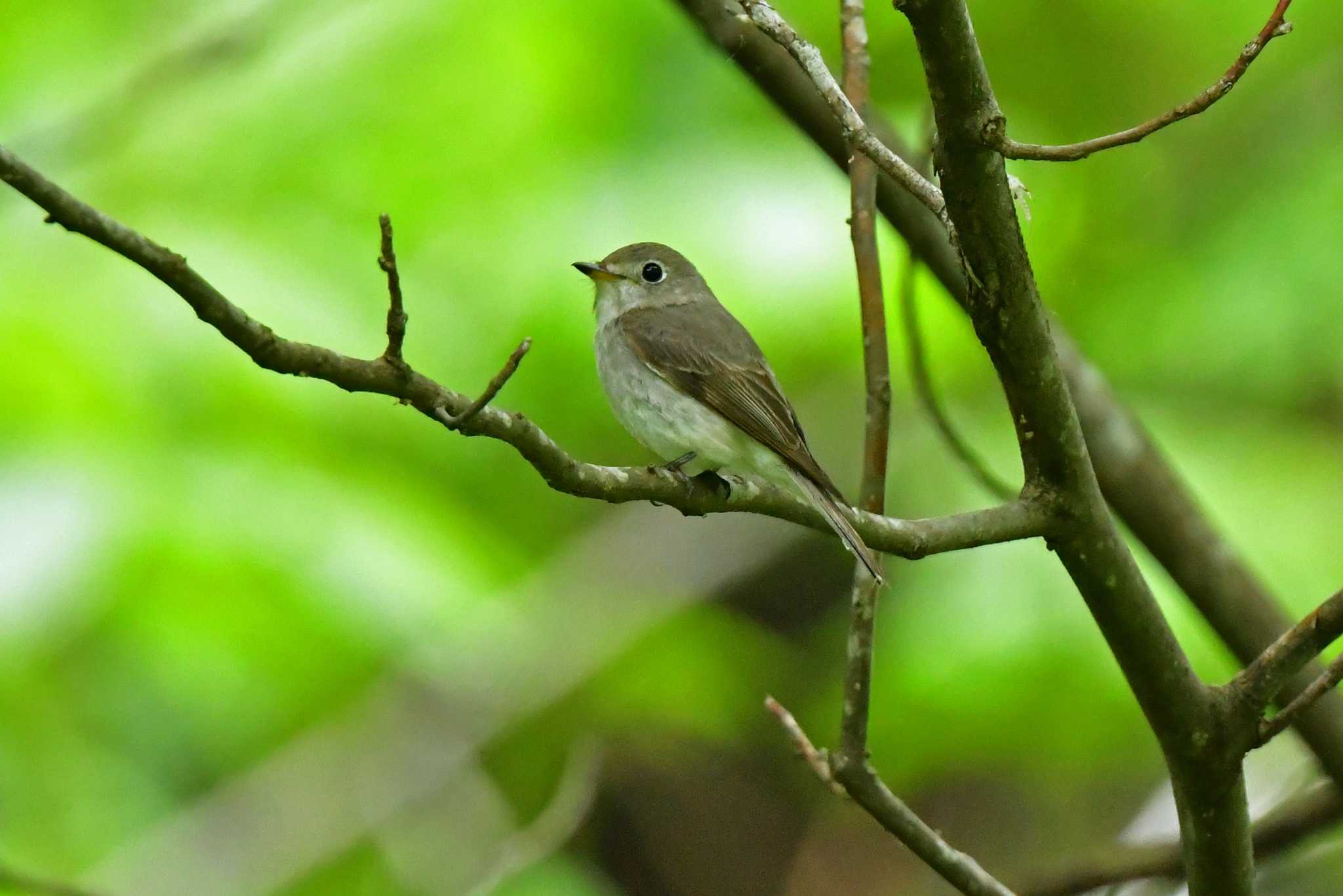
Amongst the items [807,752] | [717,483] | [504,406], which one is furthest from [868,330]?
[504,406]

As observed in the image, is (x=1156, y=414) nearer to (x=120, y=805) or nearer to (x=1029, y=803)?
(x=1029, y=803)

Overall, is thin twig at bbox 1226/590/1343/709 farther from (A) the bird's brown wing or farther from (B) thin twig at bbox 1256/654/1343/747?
(A) the bird's brown wing

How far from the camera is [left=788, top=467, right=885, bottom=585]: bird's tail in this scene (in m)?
3.09

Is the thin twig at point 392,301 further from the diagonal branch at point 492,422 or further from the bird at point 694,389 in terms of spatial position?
the bird at point 694,389

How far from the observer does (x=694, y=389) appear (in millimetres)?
4859

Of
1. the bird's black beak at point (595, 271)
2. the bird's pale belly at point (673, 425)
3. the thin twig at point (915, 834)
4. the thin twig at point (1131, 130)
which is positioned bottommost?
the thin twig at point (915, 834)

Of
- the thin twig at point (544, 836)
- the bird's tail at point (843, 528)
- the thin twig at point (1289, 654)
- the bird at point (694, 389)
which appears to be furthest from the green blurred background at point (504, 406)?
the thin twig at point (1289, 654)

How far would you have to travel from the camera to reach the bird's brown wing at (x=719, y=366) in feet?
15.0

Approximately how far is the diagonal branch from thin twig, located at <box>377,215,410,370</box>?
22 millimetres

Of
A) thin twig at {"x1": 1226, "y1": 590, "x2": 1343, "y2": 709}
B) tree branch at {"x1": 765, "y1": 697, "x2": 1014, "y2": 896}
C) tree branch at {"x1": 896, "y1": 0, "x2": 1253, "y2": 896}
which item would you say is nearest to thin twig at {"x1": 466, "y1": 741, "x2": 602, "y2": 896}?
tree branch at {"x1": 765, "y1": 697, "x2": 1014, "y2": 896}

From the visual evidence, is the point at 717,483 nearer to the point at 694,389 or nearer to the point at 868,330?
the point at 868,330

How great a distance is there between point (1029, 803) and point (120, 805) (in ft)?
11.5

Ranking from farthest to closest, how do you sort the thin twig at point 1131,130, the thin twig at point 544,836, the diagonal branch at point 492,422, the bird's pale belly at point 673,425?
the bird's pale belly at point 673,425 → the thin twig at point 544,836 → the thin twig at point 1131,130 → the diagonal branch at point 492,422

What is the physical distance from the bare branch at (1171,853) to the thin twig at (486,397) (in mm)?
2233
